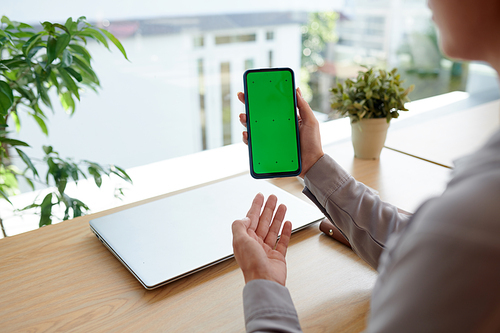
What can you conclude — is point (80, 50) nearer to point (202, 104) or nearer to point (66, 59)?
point (66, 59)

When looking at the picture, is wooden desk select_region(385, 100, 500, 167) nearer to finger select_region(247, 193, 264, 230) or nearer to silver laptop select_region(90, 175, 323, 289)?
silver laptop select_region(90, 175, 323, 289)

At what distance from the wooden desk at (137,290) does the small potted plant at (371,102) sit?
0.44 metres

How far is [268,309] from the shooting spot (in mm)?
445

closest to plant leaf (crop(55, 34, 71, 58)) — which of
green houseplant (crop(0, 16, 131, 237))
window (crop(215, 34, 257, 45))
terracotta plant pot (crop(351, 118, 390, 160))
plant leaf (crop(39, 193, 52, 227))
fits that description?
green houseplant (crop(0, 16, 131, 237))

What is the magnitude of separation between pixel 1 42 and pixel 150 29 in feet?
4.80

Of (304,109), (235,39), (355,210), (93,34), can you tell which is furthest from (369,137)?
(235,39)

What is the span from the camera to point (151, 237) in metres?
0.76

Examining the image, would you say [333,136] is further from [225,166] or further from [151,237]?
[151,237]

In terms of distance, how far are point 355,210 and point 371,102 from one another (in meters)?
0.53

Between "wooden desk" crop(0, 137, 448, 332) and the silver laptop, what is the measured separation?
0.9 inches

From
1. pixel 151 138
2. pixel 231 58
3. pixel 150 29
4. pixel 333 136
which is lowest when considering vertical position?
pixel 151 138

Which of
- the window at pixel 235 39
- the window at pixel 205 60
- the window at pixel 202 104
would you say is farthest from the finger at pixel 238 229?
the window at pixel 235 39

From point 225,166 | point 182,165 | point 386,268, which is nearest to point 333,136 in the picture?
point 225,166

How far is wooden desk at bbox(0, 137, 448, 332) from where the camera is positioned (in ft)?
1.91
